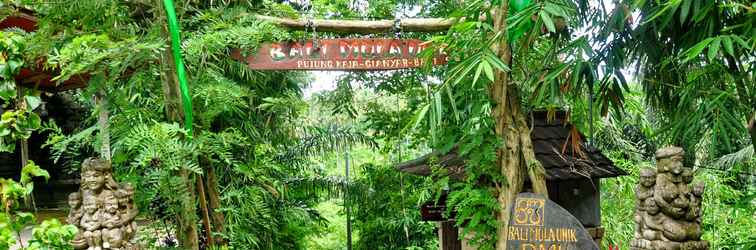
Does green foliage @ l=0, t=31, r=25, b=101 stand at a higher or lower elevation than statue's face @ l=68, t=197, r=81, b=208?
higher

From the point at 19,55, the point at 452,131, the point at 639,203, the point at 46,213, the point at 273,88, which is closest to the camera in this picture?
the point at 19,55

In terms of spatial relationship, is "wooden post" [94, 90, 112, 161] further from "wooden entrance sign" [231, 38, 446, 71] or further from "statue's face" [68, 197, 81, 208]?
"wooden entrance sign" [231, 38, 446, 71]

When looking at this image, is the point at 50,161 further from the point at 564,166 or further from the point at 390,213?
the point at 564,166

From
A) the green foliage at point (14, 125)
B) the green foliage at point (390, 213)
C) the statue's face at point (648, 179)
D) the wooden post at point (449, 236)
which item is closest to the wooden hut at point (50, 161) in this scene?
the green foliage at point (390, 213)

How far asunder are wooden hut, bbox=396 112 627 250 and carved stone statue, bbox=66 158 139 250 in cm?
138

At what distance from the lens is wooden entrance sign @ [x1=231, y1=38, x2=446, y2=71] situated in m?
3.20

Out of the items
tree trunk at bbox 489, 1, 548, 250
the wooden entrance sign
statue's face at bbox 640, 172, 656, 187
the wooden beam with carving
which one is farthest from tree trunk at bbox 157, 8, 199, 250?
statue's face at bbox 640, 172, 656, 187

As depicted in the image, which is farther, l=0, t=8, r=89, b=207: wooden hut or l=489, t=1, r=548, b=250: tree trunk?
l=0, t=8, r=89, b=207: wooden hut

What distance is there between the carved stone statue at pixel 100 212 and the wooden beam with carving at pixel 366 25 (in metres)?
1.12

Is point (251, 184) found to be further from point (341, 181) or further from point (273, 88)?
point (341, 181)

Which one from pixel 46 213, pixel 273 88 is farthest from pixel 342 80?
pixel 46 213

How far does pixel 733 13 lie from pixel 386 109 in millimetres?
2813

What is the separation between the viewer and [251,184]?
407 cm

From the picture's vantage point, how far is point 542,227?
2623mm
